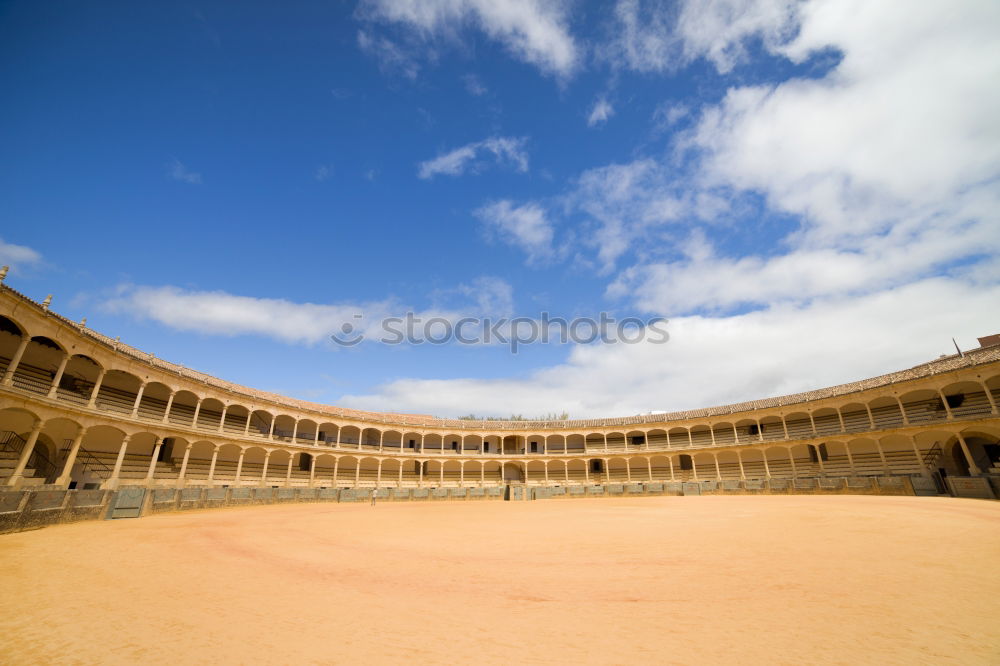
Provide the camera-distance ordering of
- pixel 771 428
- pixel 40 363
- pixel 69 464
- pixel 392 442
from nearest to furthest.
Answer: pixel 69 464
pixel 40 363
pixel 771 428
pixel 392 442

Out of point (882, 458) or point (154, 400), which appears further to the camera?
point (154, 400)

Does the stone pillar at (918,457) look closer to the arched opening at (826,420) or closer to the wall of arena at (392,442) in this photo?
the wall of arena at (392,442)

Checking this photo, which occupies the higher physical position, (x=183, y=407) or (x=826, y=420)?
(x=183, y=407)

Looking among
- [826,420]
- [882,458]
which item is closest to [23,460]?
[882,458]

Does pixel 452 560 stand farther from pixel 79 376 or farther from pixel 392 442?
pixel 392 442

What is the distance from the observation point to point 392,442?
46000 millimetres

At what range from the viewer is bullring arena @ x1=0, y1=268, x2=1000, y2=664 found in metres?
4.75

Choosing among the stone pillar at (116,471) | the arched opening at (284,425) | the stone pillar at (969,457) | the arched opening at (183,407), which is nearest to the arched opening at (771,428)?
the stone pillar at (969,457)

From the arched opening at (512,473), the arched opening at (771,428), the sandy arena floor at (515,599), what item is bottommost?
the sandy arena floor at (515,599)

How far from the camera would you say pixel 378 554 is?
32.8 ft

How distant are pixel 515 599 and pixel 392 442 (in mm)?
42075

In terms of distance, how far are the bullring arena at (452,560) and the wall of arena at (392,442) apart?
0.17 metres

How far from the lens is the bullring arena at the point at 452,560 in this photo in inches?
187

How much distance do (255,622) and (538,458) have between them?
41.4 m
